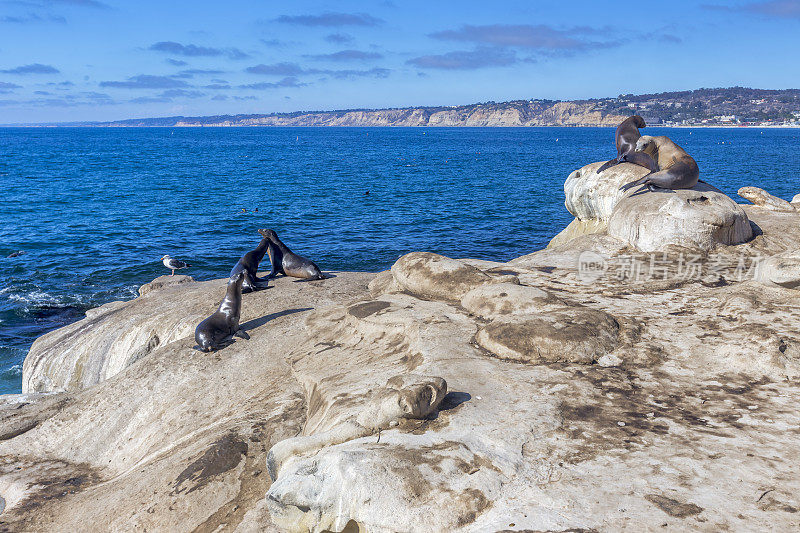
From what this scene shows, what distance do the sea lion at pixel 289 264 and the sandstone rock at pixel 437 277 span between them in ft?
11.5

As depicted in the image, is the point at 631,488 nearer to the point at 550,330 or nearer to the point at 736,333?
the point at 550,330

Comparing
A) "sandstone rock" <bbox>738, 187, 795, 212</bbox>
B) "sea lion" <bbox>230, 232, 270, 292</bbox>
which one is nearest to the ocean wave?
"sea lion" <bbox>230, 232, 270, 292</bbox>

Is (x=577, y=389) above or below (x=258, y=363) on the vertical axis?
above

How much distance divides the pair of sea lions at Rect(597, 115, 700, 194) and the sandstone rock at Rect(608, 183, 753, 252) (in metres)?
0.57

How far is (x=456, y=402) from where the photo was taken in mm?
6070

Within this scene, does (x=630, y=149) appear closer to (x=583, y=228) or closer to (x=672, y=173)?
(x=583, y=228)

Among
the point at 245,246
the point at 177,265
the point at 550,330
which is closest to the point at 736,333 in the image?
the point at 550,330

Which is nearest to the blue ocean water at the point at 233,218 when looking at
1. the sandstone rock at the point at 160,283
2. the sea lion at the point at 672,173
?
the sandstone rock at the point at 160,283

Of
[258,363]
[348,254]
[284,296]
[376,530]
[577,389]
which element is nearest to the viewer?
[376,530]

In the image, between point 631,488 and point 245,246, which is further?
point 245,246

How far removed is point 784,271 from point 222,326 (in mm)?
9349

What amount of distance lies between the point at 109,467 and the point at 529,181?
160 feet

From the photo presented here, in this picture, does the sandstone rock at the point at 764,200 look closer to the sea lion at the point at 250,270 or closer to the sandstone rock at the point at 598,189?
the sandstone rock at the point at 598,189

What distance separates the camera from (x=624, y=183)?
16.2m
